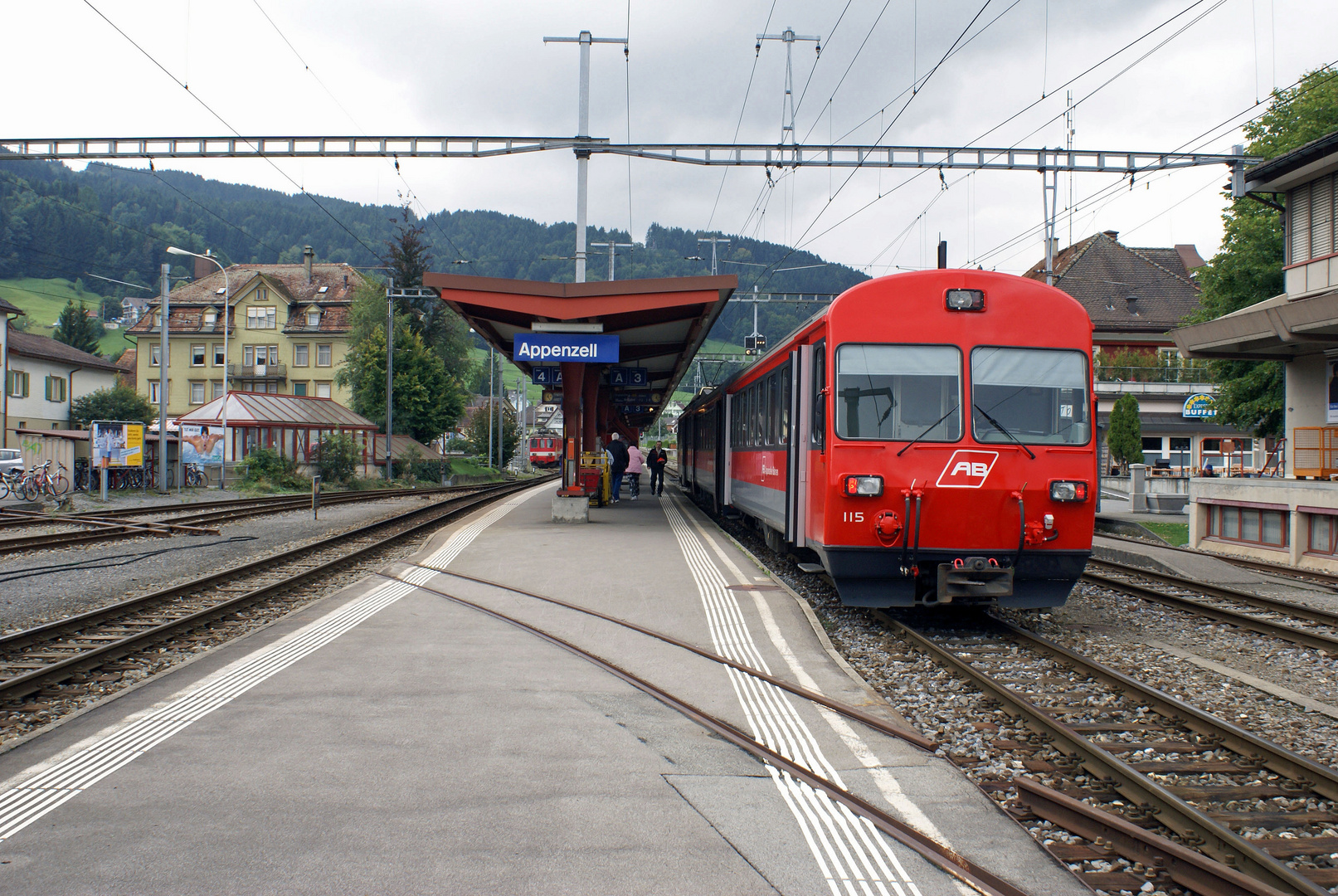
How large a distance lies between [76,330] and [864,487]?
93.0m

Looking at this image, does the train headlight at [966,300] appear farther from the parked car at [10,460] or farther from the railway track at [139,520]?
the parked car at [10,460]

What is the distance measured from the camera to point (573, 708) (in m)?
5.43

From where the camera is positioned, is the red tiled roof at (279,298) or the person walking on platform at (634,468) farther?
the red tiled roof at (279,298)

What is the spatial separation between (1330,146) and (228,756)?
2030 centimetres

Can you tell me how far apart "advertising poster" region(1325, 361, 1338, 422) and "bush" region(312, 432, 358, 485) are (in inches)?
1246

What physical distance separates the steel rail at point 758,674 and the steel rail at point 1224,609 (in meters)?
5.22

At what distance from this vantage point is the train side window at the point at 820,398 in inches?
324

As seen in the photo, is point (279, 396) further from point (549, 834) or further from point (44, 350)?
point (549, 834)

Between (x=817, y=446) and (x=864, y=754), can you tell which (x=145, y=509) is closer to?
(x=817, y=446)

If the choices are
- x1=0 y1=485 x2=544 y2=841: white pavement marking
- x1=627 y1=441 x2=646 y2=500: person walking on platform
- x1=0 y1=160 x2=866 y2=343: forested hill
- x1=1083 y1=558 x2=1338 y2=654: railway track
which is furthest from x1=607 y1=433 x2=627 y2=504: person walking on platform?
x1=0 y1=160 x2=866 y2=343: forested hill

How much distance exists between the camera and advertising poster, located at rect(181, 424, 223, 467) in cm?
3356

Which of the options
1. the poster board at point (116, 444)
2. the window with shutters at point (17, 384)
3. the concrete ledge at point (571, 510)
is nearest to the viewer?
the concrete ledge at point (571, 510)

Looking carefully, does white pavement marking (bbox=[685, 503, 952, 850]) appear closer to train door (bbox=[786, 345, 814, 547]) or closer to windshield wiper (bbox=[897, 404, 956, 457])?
train door (bbox=[786, 345, 814, 547])

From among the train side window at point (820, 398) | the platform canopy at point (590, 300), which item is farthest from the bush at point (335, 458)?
the train side window at point (820, 398)
